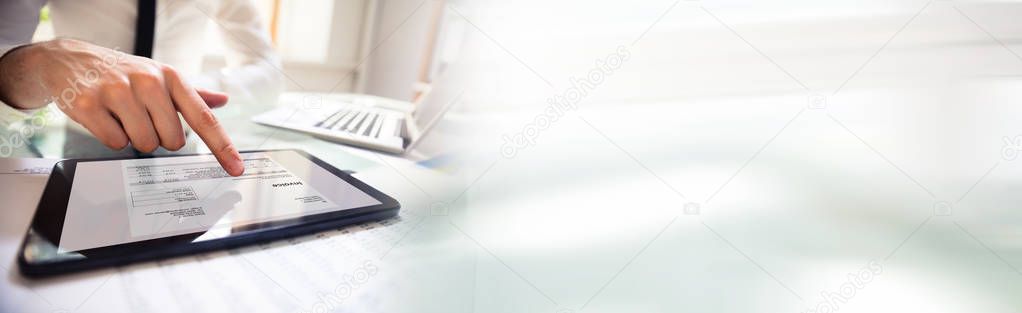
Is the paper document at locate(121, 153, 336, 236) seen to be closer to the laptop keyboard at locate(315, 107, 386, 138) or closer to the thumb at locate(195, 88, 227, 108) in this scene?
the thumb at locate(195, 88, 227, 108)

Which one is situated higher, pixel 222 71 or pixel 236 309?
pixel 222 71

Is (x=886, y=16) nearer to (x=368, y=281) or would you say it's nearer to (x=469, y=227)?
(x=469, y=227)

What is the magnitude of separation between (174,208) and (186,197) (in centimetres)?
3

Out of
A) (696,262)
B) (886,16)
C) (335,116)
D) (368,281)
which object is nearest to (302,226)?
(368,281)

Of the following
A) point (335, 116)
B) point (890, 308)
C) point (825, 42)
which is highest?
point (825, 42)

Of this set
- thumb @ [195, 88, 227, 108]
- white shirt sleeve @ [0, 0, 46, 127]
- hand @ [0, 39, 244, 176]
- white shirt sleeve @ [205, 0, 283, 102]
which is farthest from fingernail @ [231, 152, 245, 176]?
white shirt sleeve @ [205, 0, 283, 102]

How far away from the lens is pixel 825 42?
772mm

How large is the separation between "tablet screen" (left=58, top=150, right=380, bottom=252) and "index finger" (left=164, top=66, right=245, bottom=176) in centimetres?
1

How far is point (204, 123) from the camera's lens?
444 mm

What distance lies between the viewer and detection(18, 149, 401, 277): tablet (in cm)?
27

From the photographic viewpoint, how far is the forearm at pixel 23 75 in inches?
21.8

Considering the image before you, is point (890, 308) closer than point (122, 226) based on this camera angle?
No

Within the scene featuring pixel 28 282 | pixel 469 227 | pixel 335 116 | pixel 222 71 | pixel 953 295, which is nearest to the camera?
pixel 28 282

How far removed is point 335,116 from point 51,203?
22.5 inches
